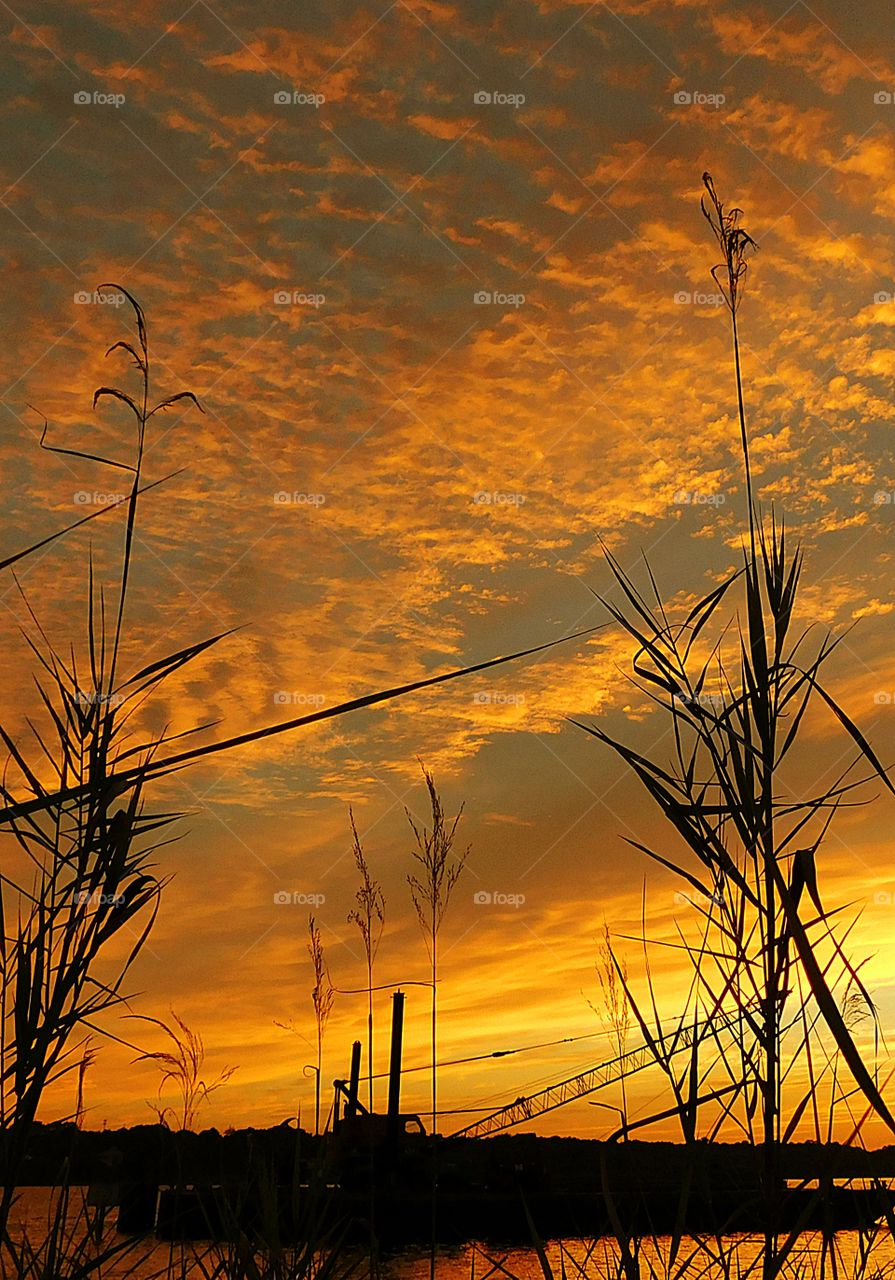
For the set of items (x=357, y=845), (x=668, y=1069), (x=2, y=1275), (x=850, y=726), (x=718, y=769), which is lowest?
(x=2, y=1275)

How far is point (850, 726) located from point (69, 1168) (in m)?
1.40

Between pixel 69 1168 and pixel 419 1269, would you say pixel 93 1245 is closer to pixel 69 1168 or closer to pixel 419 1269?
pixel 69 1168

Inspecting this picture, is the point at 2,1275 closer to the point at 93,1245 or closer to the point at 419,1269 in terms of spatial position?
the point at 93,1245

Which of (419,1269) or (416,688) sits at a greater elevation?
(416,688)

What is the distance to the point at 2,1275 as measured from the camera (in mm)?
1891

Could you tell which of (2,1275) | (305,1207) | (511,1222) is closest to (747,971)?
(305,1207)

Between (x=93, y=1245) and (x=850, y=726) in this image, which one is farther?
→ (x=93, y=1245)

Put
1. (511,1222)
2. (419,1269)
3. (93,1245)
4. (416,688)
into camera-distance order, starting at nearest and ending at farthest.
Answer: (416,688) → (93,1245) → (511,1222) → (419,1269)

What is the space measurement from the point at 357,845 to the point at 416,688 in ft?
15.9

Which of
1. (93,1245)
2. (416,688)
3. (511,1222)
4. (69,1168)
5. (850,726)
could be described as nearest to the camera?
(416,688)

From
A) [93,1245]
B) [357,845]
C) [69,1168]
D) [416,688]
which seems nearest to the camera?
[416,688]

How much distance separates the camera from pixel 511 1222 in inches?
1356

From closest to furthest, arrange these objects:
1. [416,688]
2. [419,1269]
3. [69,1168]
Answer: [416,688], [69,1168], [419,1269]

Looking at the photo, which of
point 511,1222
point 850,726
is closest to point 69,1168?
point 850,726
